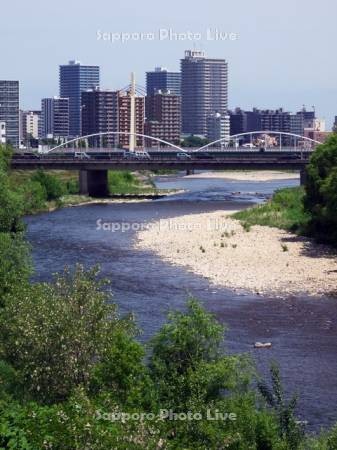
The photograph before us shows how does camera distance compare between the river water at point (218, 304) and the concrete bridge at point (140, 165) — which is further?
the concrete bridge at point (140, 165)

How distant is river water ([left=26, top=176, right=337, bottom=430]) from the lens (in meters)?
25.8

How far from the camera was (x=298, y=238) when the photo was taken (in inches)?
2083

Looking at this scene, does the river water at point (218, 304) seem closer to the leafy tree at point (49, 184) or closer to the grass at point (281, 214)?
the grass at point (281, 214)

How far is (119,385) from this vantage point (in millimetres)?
17891

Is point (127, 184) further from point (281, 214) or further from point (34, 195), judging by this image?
point (281, 214)

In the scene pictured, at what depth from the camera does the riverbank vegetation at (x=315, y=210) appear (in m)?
49.7

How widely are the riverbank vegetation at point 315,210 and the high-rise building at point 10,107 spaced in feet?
387

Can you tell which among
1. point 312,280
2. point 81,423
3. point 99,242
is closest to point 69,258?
point 99,242

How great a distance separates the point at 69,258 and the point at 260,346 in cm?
1936

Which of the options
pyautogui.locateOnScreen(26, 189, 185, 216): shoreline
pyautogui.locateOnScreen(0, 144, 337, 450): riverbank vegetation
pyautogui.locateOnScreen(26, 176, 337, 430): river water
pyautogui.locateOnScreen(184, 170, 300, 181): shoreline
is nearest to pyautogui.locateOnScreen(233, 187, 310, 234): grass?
pyautogui.locateOnScreen(26, 176, 337, 430): river water

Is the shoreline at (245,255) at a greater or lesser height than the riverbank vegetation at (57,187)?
lesser

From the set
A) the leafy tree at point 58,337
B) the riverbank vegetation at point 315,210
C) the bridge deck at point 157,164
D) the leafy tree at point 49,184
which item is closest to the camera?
the leafy tree at point 58,337

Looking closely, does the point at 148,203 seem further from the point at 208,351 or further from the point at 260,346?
the point at 208,351

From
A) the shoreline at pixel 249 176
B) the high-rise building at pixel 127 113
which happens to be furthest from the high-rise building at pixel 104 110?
the shoreline at pixel 249 176
